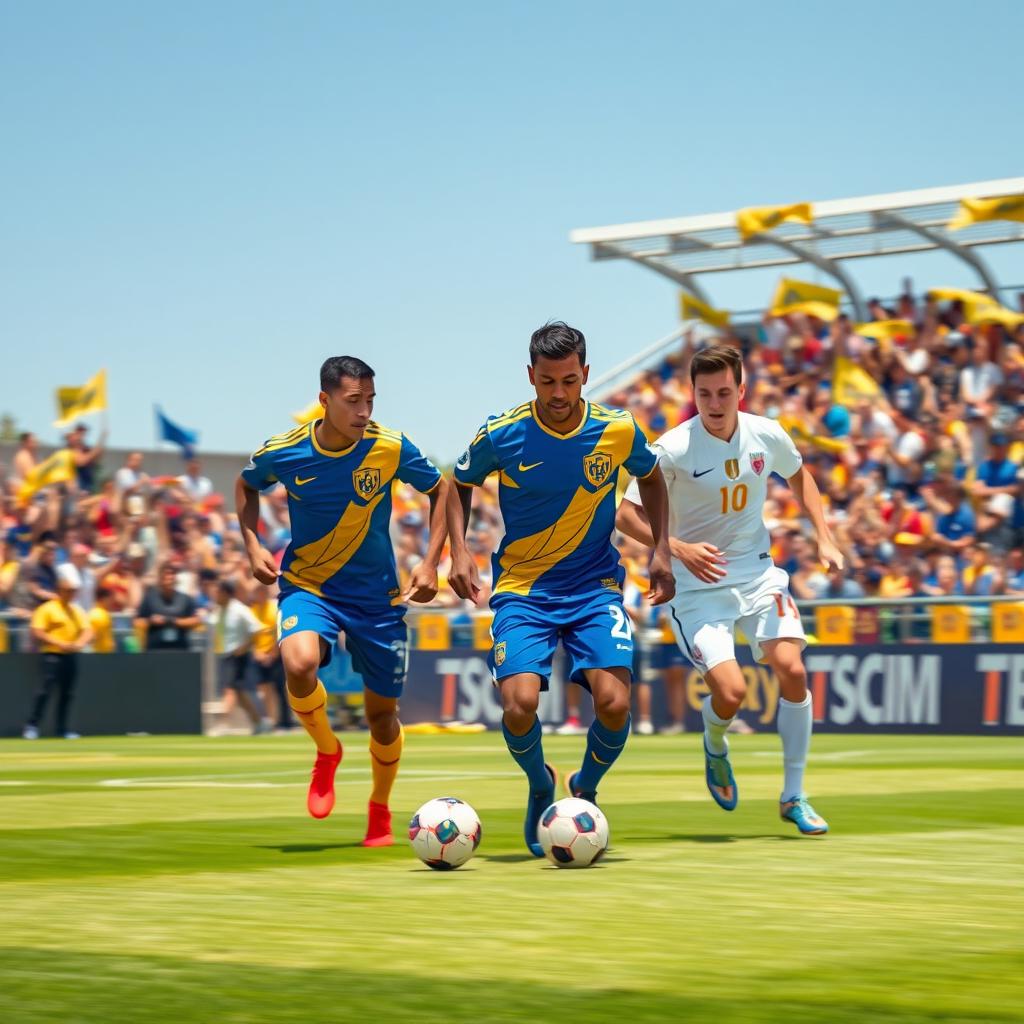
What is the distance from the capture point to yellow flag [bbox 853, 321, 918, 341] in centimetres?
2823

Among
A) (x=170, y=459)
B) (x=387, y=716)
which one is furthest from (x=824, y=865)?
(x=170, y=459)

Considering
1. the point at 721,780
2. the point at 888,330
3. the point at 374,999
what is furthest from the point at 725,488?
the point at 888,330

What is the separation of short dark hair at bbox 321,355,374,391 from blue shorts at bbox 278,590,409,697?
1.09 metres

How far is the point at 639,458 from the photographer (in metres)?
8.88

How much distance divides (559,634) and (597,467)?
765 millimetres

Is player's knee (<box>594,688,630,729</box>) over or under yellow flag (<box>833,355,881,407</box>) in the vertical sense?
under

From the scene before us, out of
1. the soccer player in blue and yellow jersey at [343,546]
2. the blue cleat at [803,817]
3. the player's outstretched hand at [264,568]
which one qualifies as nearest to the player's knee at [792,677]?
the blue cleat at [803,817]

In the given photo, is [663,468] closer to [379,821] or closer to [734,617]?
[734,617]

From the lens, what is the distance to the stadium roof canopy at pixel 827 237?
29.4 meters

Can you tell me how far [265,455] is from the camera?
9.55 m

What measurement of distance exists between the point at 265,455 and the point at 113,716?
15.8 m

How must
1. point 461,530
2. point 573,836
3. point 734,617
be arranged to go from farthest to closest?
point 734,617, point 461,530, point 573,836

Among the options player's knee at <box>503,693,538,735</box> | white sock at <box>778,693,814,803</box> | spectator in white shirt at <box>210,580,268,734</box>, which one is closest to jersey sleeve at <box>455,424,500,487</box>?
player's knee at <box>503,693,538,735</box>

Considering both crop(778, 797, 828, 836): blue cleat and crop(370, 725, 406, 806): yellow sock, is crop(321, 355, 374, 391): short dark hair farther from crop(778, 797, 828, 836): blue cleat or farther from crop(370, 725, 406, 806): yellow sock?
crop(778, 797, 828, 836): blue cleat
